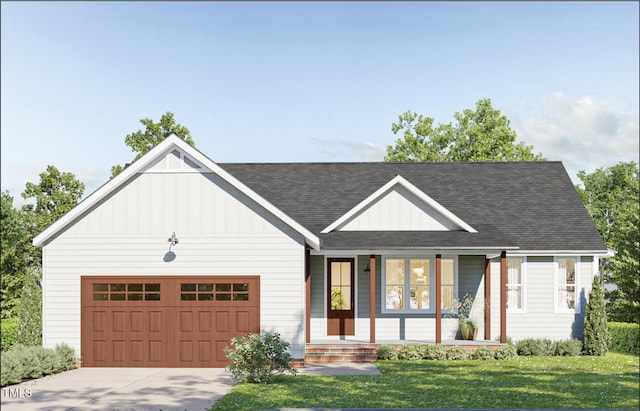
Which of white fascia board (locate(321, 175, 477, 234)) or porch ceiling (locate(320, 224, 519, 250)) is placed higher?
white fascia board (locate(321, 175, 477, 234))

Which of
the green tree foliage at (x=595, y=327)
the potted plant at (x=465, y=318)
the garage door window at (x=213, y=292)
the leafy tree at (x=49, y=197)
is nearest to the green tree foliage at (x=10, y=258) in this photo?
the leafy tree at (x=49, y=197)

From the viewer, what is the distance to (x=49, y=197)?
110ft

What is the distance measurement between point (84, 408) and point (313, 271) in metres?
11.0

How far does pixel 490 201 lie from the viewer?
26.1 meters

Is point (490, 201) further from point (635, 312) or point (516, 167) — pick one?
point (635, 312)

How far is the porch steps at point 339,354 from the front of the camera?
66.8 ft

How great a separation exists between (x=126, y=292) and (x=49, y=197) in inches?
643

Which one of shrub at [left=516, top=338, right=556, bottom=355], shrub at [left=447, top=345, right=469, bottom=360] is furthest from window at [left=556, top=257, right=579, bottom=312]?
shrub at [left=447, top=345, right=469, bottom=360]

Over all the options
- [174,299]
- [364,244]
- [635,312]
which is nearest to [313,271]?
[364,244]

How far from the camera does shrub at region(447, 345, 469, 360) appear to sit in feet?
67.9

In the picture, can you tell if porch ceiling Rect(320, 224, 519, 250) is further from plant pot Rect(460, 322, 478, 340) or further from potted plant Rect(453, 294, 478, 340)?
plant pot Rect(460, 322, 478, 340)

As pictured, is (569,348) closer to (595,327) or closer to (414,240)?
(595,327)

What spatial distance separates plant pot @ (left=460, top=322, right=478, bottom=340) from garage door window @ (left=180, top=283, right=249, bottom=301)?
24.6 feet

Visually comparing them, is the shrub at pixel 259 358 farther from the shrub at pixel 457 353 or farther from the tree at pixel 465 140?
the tree at pixel 465 140
